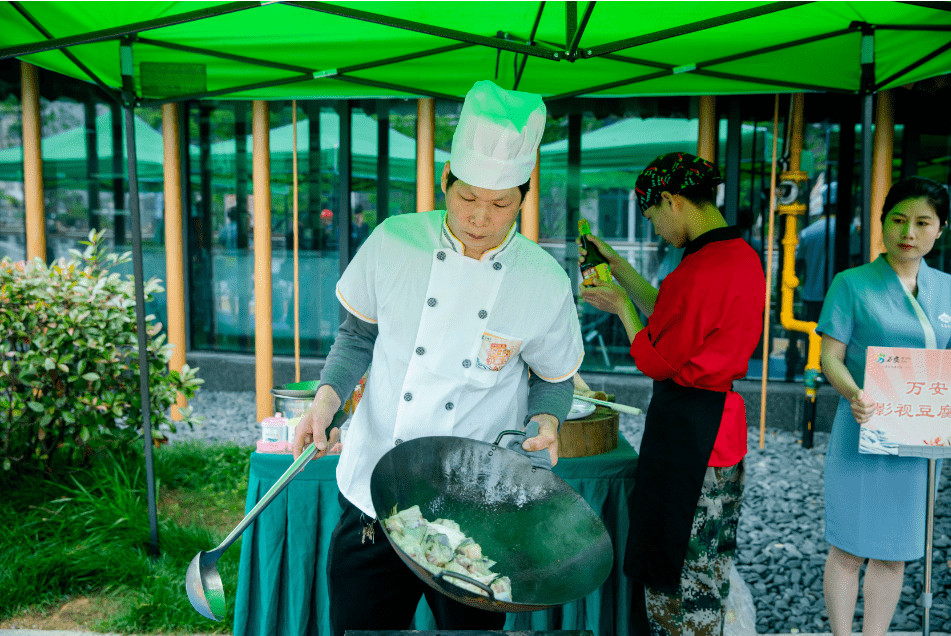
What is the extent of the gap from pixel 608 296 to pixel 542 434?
910 millimetres

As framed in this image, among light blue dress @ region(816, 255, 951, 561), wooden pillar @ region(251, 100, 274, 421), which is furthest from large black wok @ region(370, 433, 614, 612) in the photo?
wooden pillar @ region(251, 100, 274, 421)

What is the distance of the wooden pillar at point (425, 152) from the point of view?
557cm

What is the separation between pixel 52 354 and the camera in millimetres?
3611

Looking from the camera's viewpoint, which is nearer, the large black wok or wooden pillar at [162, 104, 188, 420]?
the large black wok

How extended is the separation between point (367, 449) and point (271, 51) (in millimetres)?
2356

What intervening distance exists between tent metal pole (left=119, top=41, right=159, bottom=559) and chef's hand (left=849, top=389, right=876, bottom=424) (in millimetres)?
2750

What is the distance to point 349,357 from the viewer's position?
1624 mm

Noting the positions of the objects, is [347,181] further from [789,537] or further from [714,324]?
[714,324]

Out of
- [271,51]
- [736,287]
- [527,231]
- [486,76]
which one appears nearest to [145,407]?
[271,51]

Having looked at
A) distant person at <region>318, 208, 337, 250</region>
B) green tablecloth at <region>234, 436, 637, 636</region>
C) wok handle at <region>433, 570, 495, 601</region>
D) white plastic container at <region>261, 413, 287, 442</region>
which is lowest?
green tablecloth at <region>234, 436, 637, 636</region>

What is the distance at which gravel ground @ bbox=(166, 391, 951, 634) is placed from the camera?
9.89 ft

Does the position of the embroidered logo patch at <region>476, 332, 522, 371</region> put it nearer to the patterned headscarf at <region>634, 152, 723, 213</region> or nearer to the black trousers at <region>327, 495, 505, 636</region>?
the black trousers at <region>327, 495, 505, 636</region>

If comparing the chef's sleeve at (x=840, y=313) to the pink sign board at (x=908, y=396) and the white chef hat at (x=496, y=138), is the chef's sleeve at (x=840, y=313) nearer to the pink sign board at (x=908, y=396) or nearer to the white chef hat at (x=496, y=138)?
the pink sign board at (x=908, y=396)

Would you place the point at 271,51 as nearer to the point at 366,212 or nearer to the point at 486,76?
the point at 486,76
